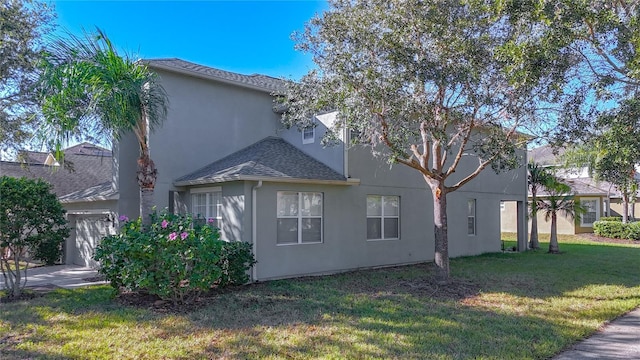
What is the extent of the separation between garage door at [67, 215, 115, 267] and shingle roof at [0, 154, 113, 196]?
4.29 m

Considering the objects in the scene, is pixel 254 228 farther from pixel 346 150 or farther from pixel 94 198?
pixel 94 198

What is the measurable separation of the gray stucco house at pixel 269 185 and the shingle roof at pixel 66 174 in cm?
536

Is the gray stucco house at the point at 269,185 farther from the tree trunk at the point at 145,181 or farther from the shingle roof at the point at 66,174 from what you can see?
the shingle roof at the point at 66,174

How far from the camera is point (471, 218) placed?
18.0 metres

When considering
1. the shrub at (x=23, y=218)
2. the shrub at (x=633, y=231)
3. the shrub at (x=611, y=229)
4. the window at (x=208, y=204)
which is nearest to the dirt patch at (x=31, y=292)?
the shrub at (x=23, y=218)

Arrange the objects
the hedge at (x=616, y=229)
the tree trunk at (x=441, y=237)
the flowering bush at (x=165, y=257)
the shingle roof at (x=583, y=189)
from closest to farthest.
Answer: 1. the flowering bush at (x=165, y=257)
2. the tree trunk at (x=441, y=237)
3. the hedge at (x=616, y=229)
4. the shingle roof at (x=583, y=189)

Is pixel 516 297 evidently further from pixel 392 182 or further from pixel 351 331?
pixel 392 182

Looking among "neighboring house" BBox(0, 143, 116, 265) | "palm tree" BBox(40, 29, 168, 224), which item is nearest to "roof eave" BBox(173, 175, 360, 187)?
"palm tree" BBox(40, 29, 168, 224)

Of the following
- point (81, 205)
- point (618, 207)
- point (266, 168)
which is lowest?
point (618, 207)

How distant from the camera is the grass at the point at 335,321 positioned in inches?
243

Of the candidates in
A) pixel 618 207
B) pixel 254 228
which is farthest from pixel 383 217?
pixel 618 207

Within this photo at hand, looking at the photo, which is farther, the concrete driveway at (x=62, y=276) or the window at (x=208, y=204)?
the window at (x=208, y=204)

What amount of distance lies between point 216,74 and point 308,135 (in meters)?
3.74

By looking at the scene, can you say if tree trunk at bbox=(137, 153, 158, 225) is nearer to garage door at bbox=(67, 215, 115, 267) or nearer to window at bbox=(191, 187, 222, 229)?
window at bbox=(191, 187, 222, 229)
